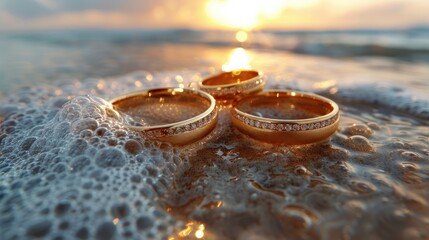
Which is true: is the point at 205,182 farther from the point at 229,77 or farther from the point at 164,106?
the point at 229,77

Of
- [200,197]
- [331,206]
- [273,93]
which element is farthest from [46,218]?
[273,93]

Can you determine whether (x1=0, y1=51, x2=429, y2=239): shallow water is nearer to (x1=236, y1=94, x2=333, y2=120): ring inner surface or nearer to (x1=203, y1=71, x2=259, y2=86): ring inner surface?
(x1=236, y1=94, x2=333, y2=120): ring inner surface

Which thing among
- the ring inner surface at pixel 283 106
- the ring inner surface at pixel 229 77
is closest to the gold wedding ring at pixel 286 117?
the ring inner surface at pixel 283 106

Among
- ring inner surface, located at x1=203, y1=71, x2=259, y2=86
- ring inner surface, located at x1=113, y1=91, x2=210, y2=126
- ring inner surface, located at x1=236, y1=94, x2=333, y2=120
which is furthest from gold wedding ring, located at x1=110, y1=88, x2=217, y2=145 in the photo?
ring inner surface, located at x1=203, y1=71, x2=259, y2=86

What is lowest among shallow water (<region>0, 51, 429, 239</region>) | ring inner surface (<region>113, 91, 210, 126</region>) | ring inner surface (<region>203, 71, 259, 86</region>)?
shallow water (<region>0, 51, 429, 239</region>)

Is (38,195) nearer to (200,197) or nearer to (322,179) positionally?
(200,197)

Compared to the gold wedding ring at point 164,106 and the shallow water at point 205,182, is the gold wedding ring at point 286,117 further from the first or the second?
the gold wedding ring at point 164,106

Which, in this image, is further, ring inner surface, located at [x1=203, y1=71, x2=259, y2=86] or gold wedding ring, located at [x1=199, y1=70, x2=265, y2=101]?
ring inner surface, located at [x1=203, y1=71, x2=259, y2=86]

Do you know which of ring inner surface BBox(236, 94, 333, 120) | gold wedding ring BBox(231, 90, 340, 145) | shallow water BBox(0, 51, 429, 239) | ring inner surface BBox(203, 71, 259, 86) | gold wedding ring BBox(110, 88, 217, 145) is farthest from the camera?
ring inner surface BBox(203, 71, 259, 86)
